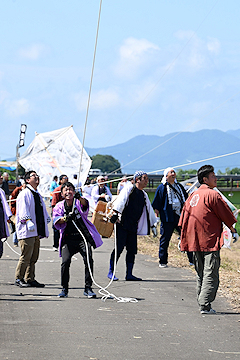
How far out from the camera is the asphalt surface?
4918 mm

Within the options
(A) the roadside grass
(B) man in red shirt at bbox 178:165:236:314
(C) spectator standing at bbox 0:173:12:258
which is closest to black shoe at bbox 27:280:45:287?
(C) spectator standing at bbox 0:173:12:258

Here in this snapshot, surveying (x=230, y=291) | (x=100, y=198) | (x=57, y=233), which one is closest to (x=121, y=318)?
(x=230, y=291)

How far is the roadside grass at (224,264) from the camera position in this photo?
782 cm

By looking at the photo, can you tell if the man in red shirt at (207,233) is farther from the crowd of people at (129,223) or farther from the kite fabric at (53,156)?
the kite fabric at (53,156)

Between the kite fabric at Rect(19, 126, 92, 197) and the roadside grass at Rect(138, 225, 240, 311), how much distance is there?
1260 centimetres

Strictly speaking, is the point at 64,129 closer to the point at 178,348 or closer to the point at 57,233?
the point at 57,233

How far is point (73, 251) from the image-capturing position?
7.59m

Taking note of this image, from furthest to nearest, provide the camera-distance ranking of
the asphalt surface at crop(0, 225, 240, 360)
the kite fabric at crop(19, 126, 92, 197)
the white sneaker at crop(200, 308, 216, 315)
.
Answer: the kite fabric at crop(19, 126, 92, 197) → the white sneaker at crop(200, 308, 216, 315) → the asphalt surface at crop(0, 225, 240, 360)

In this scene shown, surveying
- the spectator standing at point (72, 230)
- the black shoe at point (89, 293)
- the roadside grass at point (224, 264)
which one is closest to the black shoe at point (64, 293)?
the spectator standing at point (72, 230)

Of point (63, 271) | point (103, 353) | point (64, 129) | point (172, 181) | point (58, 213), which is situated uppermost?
point (64, 129)

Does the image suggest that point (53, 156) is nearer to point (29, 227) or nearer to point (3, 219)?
point (29, 227)

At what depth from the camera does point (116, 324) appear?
596 centimetres

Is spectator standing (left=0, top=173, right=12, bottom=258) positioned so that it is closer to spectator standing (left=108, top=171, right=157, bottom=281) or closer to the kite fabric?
spectator standing (left=108, top=171, right=157, bottom=281)

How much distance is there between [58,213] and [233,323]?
9.57 ft
